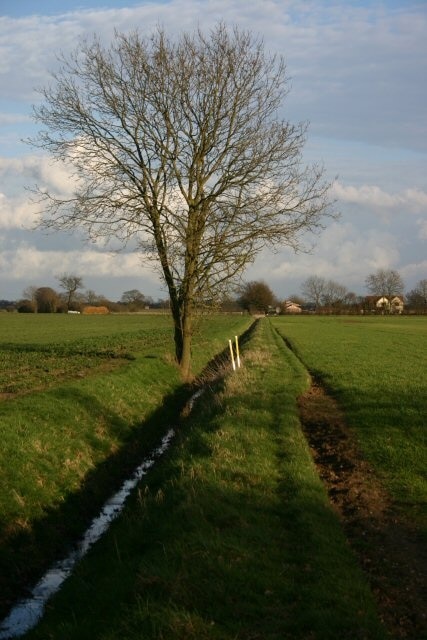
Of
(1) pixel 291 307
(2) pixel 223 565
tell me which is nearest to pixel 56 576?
(2) pixel 223 565

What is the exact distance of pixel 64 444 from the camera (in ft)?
41.4

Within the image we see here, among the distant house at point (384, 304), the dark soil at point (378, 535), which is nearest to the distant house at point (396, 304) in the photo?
the distant house at point (384, 304)

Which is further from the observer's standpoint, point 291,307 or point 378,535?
point 291,307

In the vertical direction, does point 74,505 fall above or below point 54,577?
above

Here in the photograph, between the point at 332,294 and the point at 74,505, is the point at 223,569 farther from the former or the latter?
the point at 332,294

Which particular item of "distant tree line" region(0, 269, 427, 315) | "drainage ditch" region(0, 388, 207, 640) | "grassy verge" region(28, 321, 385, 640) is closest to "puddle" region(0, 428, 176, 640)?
"drainage ditch" region(0, 388, 207, 640)

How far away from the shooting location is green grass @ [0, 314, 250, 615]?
9.00 m

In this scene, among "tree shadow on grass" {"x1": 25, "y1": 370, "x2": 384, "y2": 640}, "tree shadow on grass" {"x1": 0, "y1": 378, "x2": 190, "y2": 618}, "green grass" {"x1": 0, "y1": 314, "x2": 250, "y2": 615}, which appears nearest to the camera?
"tree shadow on grass" {"x1": 25, "y1": 370, "x2": 384, "y2": 640}

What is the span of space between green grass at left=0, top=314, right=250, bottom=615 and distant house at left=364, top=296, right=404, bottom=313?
131 metres

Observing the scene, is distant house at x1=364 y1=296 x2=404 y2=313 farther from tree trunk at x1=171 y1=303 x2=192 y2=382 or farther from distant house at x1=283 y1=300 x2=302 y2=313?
tree trunk at x1=171 y1=303 x2=192 y2=382

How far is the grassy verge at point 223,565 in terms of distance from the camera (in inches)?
210

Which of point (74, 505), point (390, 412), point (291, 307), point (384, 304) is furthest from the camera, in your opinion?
point (291, 307)

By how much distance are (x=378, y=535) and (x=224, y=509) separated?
1.84 metres

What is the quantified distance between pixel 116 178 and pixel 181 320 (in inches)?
242
